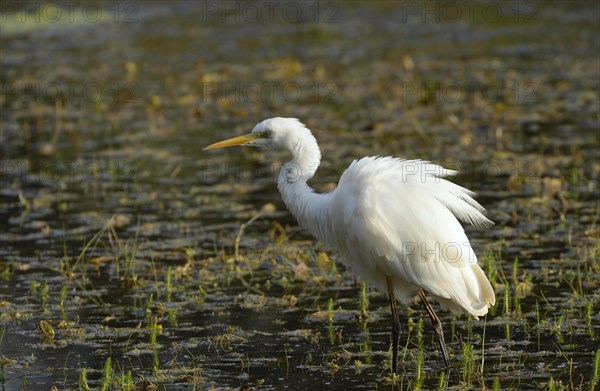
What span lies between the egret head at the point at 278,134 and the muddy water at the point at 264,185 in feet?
3.39

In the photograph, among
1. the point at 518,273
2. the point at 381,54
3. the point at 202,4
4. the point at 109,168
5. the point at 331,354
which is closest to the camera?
the point at 331,354

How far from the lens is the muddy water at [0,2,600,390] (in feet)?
20.3

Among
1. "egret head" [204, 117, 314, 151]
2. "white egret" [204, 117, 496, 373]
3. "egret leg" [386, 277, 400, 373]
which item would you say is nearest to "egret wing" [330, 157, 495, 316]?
"white egret" [204, 117, 496, 373]

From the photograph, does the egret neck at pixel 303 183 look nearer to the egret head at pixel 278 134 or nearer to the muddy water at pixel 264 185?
the egret head at pixel 278 134

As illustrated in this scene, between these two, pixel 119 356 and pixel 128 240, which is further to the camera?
pixel 128 240

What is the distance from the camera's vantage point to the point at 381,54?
631 inches

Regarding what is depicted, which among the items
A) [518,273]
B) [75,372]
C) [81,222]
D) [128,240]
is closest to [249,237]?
[128,240]

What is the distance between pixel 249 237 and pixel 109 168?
2.65 m

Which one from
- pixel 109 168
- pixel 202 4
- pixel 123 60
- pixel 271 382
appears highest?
pixel 202 4

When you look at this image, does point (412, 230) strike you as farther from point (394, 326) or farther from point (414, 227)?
point (394, 326)

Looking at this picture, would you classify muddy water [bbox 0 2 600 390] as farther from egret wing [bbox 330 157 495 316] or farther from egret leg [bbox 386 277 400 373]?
egret wing [bbox 330 157 495 316]

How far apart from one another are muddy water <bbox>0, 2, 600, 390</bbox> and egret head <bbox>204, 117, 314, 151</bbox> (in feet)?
3.39

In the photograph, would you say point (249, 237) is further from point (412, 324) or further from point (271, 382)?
point (271, 382)

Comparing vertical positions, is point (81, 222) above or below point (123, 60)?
below
